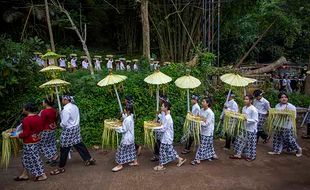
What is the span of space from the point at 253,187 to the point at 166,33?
42.3 feet

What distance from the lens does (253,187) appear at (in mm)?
6148

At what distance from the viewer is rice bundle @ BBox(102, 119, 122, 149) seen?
712 cm

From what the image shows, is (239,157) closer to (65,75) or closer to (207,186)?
(207,186)

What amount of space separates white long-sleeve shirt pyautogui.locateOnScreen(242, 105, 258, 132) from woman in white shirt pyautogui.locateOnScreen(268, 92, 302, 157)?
2.50 feet

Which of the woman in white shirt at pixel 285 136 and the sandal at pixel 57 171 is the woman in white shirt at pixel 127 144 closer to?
the sandal at pixel 57 171

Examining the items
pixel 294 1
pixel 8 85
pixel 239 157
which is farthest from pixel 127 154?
pixel 294 1

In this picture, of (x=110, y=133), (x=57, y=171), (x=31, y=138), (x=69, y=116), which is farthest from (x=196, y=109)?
(x=31, y=138)

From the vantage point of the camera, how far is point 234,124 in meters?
7.52

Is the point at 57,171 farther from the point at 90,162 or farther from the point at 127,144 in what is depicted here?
the point at 127,144

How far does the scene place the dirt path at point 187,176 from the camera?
6258mm

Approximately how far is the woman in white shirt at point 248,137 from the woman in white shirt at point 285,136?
709 millimetres

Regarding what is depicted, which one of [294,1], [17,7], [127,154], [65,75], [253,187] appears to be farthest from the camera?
[17,7]

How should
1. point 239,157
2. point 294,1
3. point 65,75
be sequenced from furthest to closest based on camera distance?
point 294,1
point 65,75
point 239,157

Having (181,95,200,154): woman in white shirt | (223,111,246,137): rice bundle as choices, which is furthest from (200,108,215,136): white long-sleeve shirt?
(223,111,246,137): rice bundle
